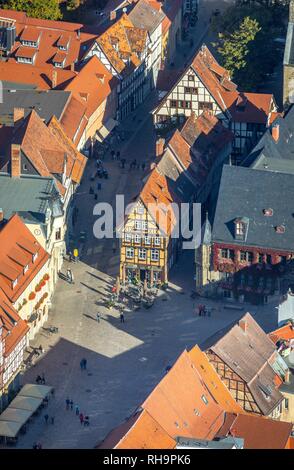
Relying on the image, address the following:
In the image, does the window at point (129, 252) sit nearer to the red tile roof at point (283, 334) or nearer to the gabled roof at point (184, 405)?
the red tile roof at point (283, 334)

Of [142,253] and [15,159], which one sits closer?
[15,159]

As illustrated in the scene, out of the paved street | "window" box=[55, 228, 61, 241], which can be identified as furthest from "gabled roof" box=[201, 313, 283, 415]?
"window" box=[55, 228, 61, 241]

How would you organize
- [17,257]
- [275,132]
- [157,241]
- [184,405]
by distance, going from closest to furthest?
1. [184,405]
2. [17,257]
3. [157,241]
4. [275,132]

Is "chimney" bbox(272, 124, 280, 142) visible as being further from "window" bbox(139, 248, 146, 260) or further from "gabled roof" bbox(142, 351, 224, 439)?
"gabled roof" bbox(142, 351, 224, 439)

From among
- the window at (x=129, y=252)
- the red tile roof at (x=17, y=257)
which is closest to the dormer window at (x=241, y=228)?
the window at (x=129, y=252)

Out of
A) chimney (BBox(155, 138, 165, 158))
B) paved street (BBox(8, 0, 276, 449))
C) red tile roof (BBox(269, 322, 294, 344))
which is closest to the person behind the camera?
paved street (BBox(8, 0, 276, 449))

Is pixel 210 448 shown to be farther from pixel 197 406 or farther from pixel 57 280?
pixel 57 280

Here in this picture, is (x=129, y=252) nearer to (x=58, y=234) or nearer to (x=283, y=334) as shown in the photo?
(x=58, y=234)

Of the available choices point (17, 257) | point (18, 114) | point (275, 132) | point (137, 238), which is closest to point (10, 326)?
point (17, 257)
